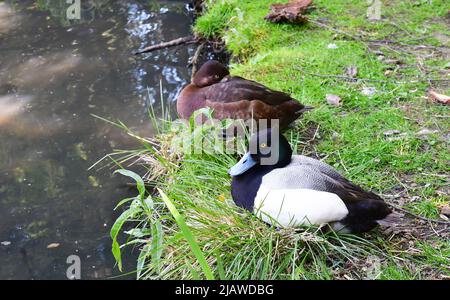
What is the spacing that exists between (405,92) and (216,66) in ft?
4.85

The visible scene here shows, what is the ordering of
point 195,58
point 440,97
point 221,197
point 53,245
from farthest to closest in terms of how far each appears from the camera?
point 195,58
point 440,97
point 53,245
point 221,197

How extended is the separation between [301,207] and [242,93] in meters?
1.37

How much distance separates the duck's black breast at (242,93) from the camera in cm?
404

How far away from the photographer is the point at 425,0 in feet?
19.9

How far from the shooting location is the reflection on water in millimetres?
4020

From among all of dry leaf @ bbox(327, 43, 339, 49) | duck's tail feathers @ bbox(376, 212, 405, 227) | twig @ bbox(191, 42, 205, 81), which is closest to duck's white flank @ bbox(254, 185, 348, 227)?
duck's tail feathers @ bbox(376, 212, 405, 227)

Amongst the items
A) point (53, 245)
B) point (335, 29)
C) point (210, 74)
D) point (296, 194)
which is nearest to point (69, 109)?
point (210, 74)

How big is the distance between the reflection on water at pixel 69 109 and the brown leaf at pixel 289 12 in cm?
112

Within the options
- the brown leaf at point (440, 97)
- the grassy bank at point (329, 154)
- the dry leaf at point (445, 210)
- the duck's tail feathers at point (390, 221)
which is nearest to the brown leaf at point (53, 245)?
the grassy bank at point (329, 154)

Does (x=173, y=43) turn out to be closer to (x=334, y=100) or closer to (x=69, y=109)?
(x=69, y=109)

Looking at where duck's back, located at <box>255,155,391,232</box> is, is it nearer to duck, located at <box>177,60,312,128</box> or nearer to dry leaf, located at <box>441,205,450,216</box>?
dry leaf, located at <box>441,205,450,216</box>

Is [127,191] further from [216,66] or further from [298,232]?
[298,232]

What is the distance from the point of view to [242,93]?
4.03m
